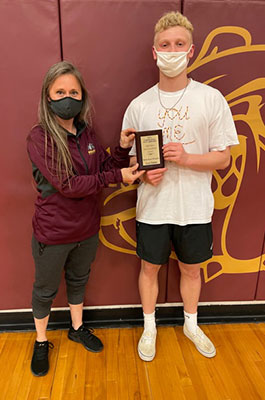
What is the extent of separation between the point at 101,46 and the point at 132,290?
57.4 inches

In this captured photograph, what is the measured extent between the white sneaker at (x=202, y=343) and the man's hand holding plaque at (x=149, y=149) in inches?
42.5

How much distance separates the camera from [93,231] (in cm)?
173

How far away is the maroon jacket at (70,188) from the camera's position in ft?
4.93

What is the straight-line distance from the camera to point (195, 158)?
1.57 metres

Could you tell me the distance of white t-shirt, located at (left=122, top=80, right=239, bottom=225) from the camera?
1.56 metres

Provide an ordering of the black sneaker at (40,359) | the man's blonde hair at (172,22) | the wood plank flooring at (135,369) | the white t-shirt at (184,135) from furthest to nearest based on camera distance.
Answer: the black sneaker at (40,359), the wood plank flooring at (135,369), the white t-shirt at (184,135), the man's blonde hair at (172,22)

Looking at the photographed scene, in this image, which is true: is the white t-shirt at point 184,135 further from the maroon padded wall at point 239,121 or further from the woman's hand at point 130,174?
the maroon padded wall at point 239,121

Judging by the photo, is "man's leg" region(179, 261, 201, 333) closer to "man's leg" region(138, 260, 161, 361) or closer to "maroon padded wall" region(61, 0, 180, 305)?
"man's leg" region(138, 260, 161, 361)

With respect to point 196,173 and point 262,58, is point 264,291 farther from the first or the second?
point 262,58

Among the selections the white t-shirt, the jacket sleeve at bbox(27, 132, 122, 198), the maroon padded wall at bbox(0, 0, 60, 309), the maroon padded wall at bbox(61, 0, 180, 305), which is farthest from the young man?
the maroon padded wall at bbox(0, 0, 60, 309)

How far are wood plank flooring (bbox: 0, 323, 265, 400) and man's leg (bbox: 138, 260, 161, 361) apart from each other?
0.17 feet

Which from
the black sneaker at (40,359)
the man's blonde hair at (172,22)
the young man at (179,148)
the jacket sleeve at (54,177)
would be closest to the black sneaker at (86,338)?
the black sneaker at (40,359)

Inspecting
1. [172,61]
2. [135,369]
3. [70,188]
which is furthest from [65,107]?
[135,369]

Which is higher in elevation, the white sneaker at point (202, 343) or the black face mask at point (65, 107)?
the black face mask at point (65, 107)
